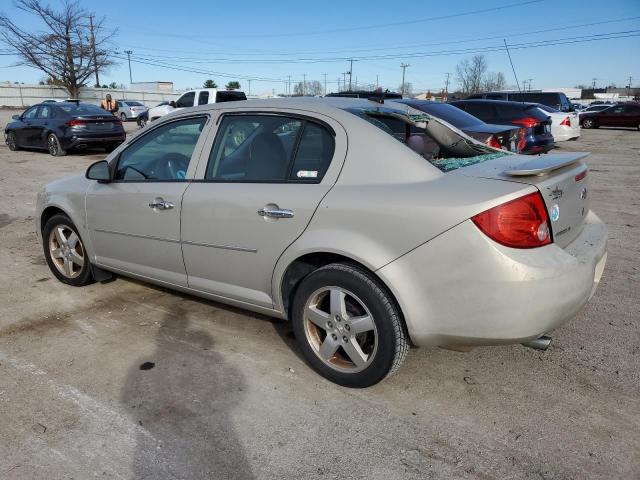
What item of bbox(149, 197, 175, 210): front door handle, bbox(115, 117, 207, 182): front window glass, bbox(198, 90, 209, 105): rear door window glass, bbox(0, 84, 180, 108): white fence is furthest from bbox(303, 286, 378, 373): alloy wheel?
bbox(0, 84, 180, 108): white fence

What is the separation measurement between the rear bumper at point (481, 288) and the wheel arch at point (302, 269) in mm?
154

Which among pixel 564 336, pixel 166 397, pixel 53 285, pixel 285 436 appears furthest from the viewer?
Answer: pixel 53 285

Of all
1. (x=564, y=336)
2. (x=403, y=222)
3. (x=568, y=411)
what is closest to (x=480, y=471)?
(x=568, y=411)

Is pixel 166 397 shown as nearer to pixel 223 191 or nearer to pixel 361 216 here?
pixel 223 191

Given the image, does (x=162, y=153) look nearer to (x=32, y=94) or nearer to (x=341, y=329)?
(x=341, y=329)

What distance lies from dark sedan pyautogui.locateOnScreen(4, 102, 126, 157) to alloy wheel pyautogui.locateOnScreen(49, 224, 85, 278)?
10.5 meters

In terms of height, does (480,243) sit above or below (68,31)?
below

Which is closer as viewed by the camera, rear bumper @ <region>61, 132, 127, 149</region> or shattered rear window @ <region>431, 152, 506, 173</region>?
shattered rear window @ <region>431, 152, 506, 173</region>

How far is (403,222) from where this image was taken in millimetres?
2527

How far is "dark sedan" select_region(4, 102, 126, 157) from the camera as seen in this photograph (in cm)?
1391

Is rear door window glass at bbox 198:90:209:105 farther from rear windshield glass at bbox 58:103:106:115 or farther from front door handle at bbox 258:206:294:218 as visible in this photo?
front door handle at bbox 258:206:294:218

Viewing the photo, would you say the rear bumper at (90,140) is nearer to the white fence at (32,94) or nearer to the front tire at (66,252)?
the front tire at (66,252)

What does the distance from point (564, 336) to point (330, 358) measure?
1.70 metres

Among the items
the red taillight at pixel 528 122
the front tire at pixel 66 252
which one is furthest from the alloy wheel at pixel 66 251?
the red taillight at pixel 528 122
